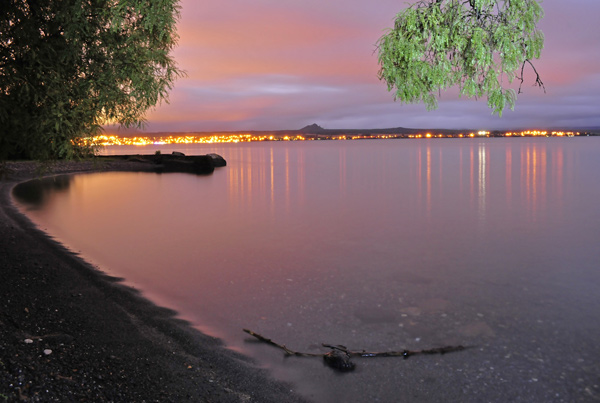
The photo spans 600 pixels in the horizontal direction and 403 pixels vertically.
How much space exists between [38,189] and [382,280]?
135ft

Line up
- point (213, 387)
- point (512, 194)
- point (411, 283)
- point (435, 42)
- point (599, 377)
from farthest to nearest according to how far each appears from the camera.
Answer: point (512, 194) → point (411, 283) → point (599, 377) → point (213, 387) → point (435, 42)

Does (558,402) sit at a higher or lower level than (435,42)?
lower

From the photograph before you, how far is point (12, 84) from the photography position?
35.2ft

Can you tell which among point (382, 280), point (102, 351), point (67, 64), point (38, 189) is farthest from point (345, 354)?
point (38, 189)

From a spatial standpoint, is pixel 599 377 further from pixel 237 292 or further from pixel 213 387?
pixel 237 292

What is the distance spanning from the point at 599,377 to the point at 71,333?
10561 millimetres

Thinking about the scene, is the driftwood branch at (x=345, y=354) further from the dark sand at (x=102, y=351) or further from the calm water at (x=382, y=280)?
the dark sand at (x=102, y=351)

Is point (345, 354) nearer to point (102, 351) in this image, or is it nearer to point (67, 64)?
point (102, 351)

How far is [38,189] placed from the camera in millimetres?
46188

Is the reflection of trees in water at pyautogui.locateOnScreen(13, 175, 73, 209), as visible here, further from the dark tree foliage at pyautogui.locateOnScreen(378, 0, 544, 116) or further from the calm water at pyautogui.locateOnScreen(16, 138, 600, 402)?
the dark tree foliage at pyautogui.locateOnScreen(378, 0, 544, 116)

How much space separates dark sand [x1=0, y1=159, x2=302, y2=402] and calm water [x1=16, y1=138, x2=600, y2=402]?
784mm

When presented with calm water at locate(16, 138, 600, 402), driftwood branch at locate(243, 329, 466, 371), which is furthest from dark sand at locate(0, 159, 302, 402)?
driftwood branch at locate(243, 329, 466, 371)

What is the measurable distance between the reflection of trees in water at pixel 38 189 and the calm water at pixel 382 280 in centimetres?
68

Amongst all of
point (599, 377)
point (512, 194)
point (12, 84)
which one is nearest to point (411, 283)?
point (599, 377)
